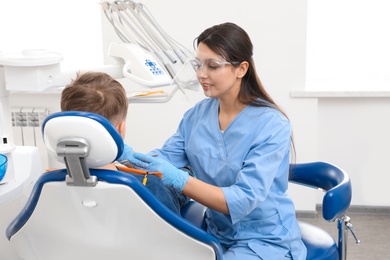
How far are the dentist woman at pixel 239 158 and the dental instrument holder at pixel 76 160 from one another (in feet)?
1.04

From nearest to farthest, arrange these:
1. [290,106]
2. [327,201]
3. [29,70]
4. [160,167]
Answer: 1. [160,167]
2. [327,201]
3. [29,70]
4. [290,106]

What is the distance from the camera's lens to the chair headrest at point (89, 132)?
1.07 m

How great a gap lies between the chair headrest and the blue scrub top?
0.46m

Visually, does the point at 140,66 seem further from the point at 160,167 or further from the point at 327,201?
the point at 327,201

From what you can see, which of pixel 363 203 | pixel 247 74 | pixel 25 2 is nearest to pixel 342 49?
pixel 363 203

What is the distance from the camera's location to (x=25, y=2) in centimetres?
312

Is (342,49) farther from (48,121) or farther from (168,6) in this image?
(48,121)

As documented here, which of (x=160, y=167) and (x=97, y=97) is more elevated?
(x=97, y=97)

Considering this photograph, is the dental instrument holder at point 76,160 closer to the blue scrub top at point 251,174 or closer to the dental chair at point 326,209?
the blue scrub top at point 251,174

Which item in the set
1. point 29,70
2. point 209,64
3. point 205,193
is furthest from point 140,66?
point 205,193

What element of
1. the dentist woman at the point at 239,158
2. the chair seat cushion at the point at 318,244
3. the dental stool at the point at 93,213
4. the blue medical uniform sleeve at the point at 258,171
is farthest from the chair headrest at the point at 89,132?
the chair seat cushion at the point at 318,244

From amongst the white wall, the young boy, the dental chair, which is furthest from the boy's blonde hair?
the white wall

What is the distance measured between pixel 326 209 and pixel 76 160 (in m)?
0.75

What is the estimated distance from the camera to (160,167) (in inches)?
55.1
